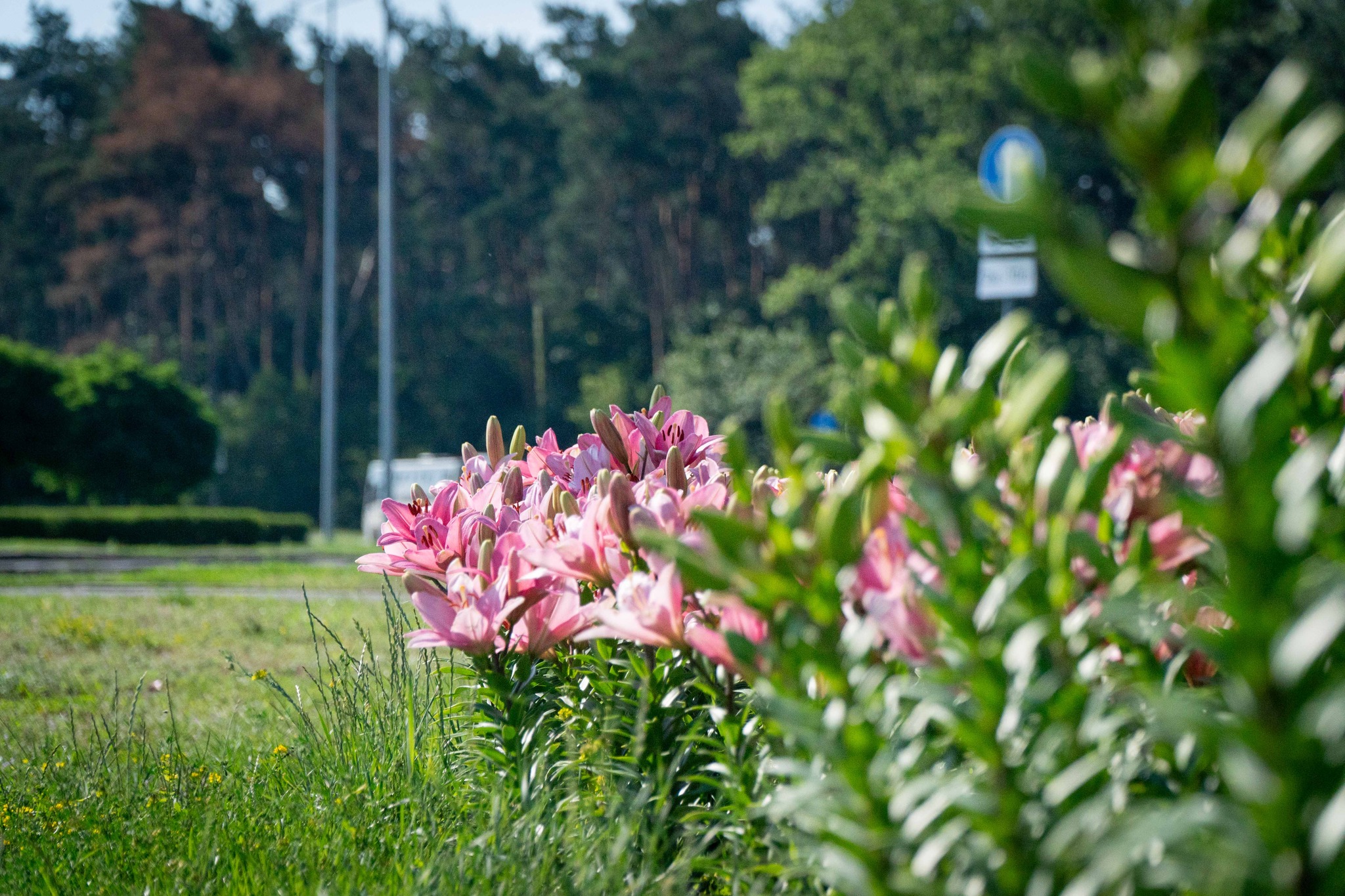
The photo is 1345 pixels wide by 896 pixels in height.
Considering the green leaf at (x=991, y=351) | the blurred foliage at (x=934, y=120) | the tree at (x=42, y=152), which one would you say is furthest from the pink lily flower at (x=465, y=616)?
the tree at (x=42, y=152)

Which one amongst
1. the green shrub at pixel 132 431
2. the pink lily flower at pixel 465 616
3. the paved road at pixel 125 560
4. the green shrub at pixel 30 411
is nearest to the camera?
the pink lily flower at pixel 465 616

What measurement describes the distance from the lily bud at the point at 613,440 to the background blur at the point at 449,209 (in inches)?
1010

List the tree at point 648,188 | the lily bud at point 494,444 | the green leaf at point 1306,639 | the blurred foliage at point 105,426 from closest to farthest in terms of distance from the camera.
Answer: the green leaf at point 1306,639 < the lily bud at point 494,444 < the blurred foliage at point 105,426 < the tree at point 648,188

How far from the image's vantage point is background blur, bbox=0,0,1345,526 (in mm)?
29594

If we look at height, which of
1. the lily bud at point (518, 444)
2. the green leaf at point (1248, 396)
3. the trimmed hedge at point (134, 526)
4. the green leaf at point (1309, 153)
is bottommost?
the trimmed hedge at point (134, 526)

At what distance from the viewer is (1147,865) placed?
1028mm

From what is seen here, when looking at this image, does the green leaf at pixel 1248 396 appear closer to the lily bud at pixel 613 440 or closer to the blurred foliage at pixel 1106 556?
the blurred foliage at pixel 1106 556

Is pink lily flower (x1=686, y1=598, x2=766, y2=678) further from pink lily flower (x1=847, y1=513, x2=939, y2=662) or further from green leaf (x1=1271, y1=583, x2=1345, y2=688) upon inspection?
green leaf (x1=1271, y1=583, x2=1345, y2=688)

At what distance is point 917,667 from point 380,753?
139 centimetres

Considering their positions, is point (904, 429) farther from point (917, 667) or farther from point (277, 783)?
point (277, 783)

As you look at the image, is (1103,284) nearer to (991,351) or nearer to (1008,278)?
(991,351)

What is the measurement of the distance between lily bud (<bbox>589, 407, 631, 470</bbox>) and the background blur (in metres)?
25.7

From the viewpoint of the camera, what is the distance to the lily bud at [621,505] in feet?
5.44

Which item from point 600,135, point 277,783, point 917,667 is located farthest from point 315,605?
point 600,135
